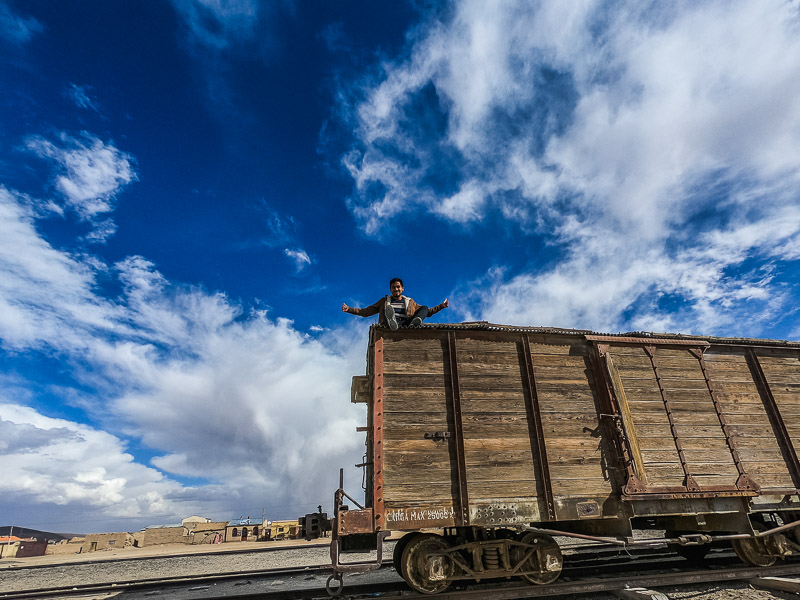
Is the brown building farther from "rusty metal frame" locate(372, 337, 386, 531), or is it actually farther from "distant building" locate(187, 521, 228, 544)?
"rusty metal frame" locate(372, 337, 386, 531)

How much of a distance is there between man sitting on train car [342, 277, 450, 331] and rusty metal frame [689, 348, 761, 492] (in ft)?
16.9

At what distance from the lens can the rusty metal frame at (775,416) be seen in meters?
7.55

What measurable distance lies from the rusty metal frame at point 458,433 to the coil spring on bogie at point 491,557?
0.69 meters

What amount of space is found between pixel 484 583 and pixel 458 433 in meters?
2.86

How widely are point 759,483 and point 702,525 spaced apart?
1286mm

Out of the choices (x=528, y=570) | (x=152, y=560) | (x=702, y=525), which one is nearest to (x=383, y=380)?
(x=528, y=570)

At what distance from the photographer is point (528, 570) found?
20.2ft

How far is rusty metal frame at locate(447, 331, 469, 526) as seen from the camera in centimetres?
593

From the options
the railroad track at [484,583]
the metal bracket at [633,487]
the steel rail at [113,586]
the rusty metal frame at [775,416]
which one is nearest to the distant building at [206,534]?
the steel rail at [113,586]

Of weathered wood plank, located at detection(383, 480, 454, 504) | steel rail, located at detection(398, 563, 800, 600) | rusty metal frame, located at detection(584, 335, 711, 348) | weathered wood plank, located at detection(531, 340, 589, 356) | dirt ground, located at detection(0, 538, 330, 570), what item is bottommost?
dirt ground, located at detection(0, 538, 330, 570)

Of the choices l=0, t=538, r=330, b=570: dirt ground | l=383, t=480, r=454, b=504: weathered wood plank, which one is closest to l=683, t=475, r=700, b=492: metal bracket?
l=383, t=480, r=454, b=504: weathered wood plank

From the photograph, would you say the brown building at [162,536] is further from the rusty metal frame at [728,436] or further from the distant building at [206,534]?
the rusty metal frame at [728,436]

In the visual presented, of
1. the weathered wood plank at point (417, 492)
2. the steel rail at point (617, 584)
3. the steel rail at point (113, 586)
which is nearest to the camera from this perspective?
the steel rail at point (617, 584)

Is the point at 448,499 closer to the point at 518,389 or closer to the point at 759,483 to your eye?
the point at 518,389
